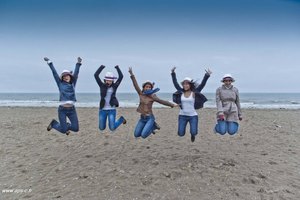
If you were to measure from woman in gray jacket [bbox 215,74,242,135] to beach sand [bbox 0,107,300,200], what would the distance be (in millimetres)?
1371

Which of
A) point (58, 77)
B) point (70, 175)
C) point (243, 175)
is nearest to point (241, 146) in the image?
point (243, 175)

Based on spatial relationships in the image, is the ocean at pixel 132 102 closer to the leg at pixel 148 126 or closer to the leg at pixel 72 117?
the leg at pixel 72 117

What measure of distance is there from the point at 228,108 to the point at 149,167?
273 centimetres

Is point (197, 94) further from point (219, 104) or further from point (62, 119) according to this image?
point (62, 119)

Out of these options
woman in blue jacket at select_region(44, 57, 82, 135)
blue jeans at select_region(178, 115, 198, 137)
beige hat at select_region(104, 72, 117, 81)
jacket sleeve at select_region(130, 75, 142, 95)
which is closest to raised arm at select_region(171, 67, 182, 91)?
blue jeans at select_region(178, 115, 198, 137)

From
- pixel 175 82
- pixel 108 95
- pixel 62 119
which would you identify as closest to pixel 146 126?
pixel 108 95

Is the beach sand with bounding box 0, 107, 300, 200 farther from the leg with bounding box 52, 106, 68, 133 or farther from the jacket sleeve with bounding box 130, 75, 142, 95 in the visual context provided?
the jacket sleeve with bounding box 130, 75, 142, 95

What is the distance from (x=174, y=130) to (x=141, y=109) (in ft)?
22.0

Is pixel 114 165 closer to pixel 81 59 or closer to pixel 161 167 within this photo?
pixel 161 167

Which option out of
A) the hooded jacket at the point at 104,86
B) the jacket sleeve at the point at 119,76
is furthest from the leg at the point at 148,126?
the jacket sleeve at the point at 119,76

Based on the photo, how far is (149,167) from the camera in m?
6.88

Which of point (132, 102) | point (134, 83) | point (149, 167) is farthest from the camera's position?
point (132, 102)

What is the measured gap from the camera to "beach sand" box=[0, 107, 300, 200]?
5.65 m

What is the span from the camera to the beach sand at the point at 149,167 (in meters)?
5.65
